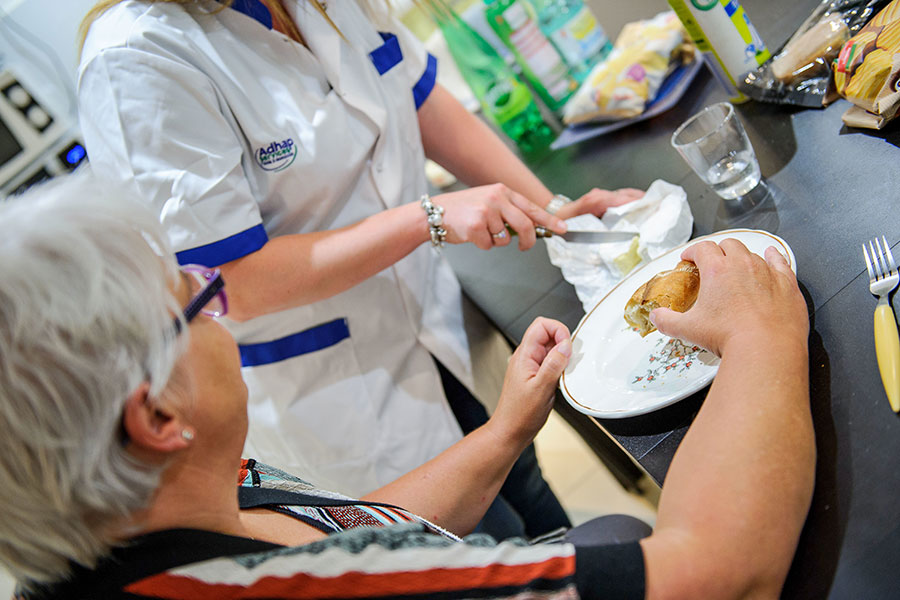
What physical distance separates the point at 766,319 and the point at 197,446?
59 cm

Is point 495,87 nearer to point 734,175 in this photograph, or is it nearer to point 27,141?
point 734,175

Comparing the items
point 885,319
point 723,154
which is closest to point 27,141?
point 723,154

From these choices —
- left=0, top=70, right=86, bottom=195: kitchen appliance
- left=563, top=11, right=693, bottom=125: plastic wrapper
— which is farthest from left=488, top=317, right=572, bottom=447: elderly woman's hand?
left=0, top=70, right=86, bottom=195: kitchen appliance

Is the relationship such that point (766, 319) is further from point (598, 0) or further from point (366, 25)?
point (598, 0)

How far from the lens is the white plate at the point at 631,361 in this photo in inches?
31.7

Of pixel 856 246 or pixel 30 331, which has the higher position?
pixel 30 331

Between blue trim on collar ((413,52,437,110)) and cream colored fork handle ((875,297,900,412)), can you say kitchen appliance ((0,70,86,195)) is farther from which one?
cream colored fork handle ((875,297,900,412))

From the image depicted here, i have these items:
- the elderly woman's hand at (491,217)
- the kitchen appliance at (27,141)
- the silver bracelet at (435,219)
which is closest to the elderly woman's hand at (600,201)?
the elderly woman's hand at (491,217)

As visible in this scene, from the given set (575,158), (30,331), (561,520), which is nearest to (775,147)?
(575,158)

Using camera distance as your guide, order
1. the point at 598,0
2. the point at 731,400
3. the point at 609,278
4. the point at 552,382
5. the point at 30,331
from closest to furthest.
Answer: the point at 30,331 < the point at 731,400 < the point at 552,382 < the point at 609,278 < the point at 598,0

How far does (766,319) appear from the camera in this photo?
70cm

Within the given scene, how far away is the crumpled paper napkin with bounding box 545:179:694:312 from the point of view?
1.05 meters

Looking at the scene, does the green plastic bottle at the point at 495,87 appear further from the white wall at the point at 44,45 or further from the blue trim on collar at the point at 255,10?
the white wall at the point at 44,45

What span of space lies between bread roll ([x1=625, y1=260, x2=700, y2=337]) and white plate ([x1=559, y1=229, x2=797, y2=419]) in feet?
0.09
